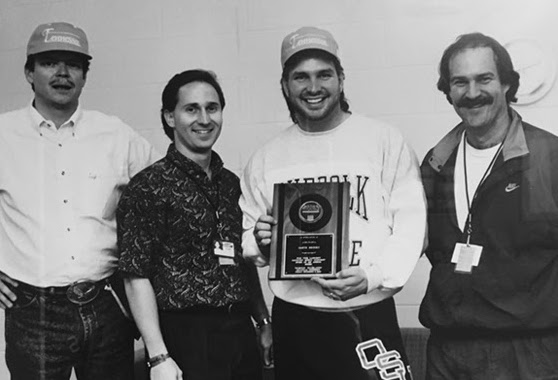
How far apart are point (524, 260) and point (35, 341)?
1.35 metres

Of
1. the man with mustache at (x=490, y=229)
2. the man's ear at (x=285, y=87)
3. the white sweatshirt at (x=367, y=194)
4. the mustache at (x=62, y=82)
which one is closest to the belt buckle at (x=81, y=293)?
the white sweatshirt at (x=367, y=194)

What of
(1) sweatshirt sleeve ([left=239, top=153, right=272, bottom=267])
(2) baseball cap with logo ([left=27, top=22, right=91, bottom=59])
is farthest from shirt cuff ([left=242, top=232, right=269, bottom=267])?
(2) baseball cap with logo ([left=27, top=22, right=91, bottom=59])

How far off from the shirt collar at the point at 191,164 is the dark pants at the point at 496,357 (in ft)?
2.42

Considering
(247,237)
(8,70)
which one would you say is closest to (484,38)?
(247,237)

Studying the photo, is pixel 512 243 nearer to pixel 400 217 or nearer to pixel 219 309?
pixel 400 217

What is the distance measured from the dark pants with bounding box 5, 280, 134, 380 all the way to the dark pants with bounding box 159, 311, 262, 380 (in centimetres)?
17

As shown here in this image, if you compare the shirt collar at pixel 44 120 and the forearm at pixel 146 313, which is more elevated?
the shirt collar at pixel 44 120

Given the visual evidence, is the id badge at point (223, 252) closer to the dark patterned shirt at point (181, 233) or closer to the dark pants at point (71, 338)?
the dark patterned shirt at point (181, 233)

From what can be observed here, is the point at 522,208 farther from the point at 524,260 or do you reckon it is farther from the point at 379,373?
the point at 379,373

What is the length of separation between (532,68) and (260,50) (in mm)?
704

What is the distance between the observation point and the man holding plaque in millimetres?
1792

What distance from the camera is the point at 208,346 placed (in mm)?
1901

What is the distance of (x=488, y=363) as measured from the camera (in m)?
1.77

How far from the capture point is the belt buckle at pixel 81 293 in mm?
1976
